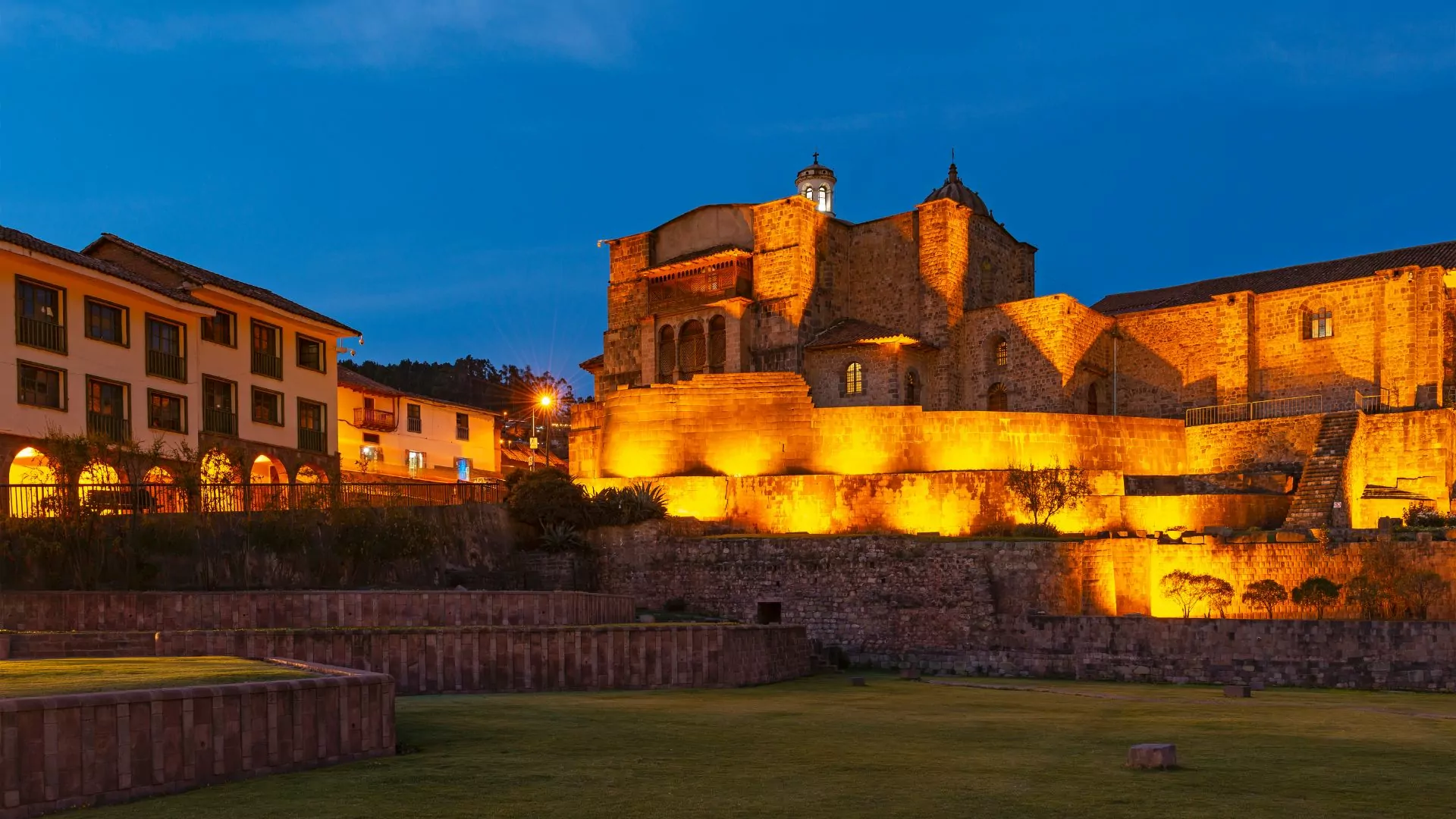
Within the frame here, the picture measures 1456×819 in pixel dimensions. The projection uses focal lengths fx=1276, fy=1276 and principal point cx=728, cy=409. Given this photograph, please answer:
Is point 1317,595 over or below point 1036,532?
below

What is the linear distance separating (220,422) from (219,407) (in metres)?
0.42

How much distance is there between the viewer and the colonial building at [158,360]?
A: 29.5 metres

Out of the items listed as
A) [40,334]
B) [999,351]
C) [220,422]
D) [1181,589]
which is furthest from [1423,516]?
[40,334]

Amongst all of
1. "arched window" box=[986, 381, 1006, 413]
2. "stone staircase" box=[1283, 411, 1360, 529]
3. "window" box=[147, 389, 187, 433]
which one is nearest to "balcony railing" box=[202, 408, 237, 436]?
"window" box=[147, 389, 187, 433]

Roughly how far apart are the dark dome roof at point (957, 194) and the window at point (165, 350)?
118 feet

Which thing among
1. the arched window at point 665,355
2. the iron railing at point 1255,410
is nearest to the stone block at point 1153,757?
the iron railing at point 1255,410

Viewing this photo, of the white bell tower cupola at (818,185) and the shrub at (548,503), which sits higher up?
the white bell tower cupola at (818,185)

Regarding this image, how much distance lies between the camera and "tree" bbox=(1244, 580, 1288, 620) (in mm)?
28406

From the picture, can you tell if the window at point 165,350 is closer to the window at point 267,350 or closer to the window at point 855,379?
the window at point 267,350

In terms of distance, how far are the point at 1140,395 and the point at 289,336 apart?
3013 cm

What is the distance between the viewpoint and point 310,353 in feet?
130

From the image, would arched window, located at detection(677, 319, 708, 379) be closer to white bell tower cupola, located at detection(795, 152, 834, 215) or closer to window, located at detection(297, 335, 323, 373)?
white bell tower cupola, located at detection(795, 152, 834, 215)

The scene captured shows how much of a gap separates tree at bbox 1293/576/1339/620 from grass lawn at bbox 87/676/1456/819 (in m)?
11.0

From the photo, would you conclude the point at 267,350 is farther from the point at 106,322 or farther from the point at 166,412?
the point at 106,322
